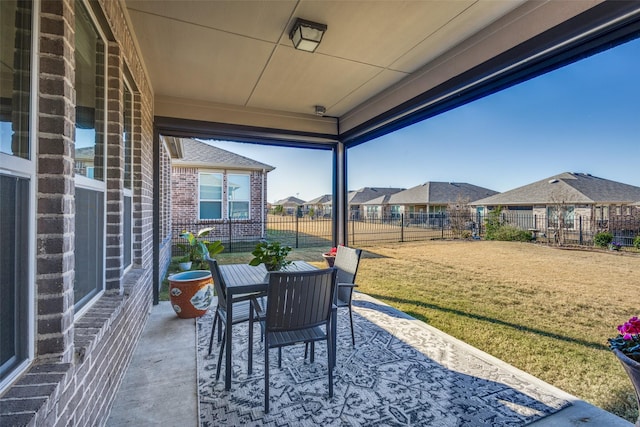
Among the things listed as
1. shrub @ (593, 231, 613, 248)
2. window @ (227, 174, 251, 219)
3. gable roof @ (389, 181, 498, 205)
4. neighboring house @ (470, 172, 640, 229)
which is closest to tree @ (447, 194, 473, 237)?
gable roof @ (389, 181, 498, 205)

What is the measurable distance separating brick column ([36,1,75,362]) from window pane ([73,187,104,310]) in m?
0.43

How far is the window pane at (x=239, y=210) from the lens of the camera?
9.83 metres

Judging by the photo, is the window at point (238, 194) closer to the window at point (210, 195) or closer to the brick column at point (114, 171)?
the window at point (210, 195)

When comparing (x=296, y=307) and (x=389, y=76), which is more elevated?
(x=389, y=76)

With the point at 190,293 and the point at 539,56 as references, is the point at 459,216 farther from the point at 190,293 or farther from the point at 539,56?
the point at 190,293

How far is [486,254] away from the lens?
684 cm

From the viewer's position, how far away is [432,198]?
1248 cm

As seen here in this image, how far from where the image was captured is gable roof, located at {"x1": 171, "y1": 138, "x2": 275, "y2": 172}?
9219 mm

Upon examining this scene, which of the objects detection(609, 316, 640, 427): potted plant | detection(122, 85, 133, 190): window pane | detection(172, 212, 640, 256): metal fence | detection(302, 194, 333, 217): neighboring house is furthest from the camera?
detection(302, 194, 333, 217): neighboring house

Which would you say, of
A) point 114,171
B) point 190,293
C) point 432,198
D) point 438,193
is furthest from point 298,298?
point 438,193

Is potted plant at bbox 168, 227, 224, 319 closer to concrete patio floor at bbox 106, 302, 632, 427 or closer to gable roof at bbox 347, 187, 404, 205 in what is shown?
concrete patio floor at bbox 106, 302, 632, 427

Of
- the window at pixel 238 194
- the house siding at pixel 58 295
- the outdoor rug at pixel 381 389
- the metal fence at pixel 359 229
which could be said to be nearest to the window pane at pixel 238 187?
the window at pixel 238 194

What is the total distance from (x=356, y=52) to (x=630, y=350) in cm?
287

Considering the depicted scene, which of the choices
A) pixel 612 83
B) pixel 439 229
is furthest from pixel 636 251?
pixel 439 229
